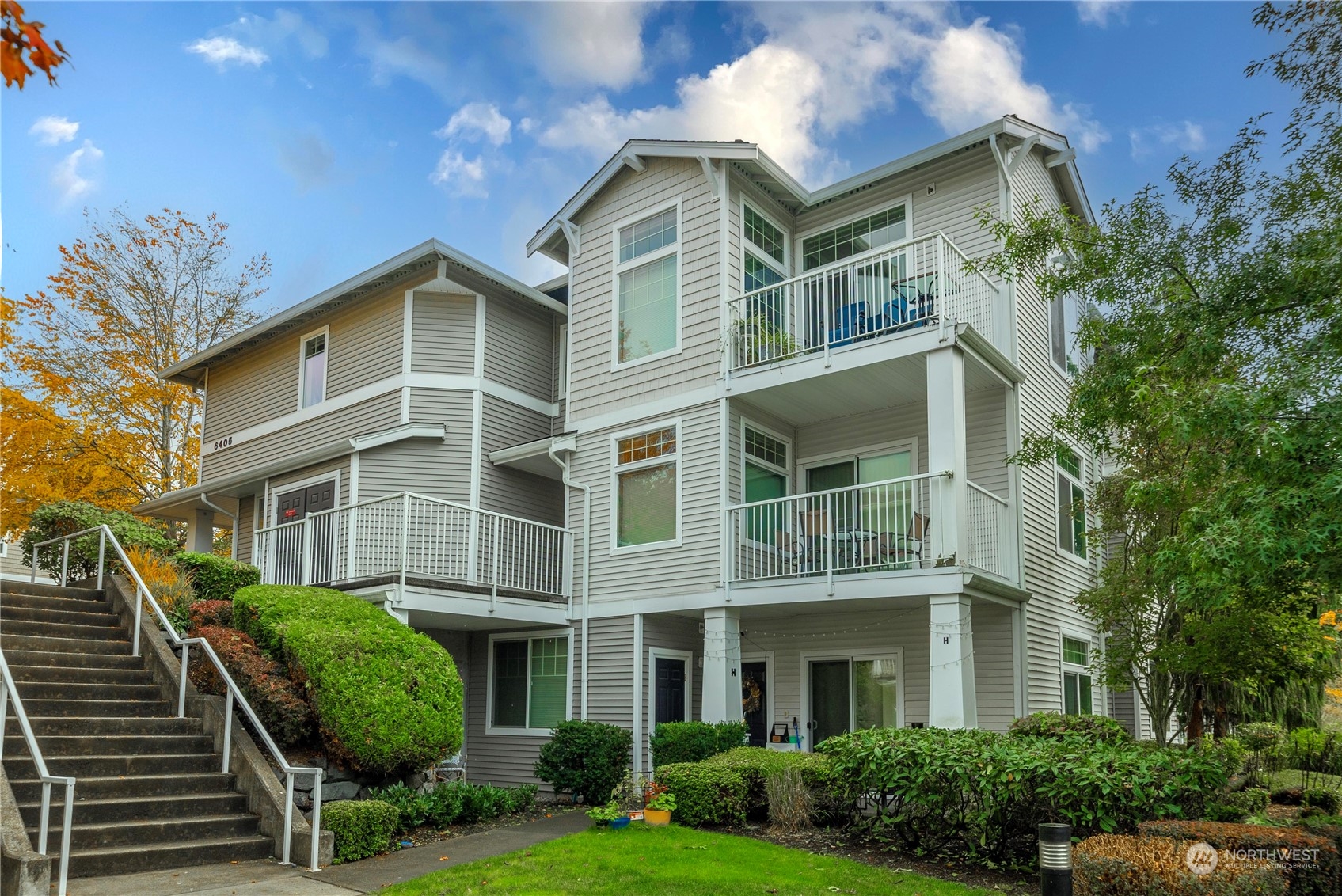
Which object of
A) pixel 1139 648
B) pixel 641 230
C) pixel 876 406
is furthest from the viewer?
pixel 641 230

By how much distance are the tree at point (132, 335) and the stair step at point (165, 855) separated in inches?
763

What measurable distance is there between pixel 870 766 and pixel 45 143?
1499 centimetres

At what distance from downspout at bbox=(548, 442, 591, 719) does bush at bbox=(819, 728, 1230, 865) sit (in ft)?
18.9

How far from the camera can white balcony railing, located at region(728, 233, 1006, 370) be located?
41.5ft

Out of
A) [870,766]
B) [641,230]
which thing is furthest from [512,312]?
[870,766]

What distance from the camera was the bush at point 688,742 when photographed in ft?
40.7

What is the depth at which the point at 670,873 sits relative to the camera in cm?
821

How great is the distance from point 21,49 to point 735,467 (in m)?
11.4

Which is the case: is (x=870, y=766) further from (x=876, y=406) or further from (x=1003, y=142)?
(x=1003, y=142)

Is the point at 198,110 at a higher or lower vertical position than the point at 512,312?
higher

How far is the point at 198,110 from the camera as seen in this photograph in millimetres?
15273

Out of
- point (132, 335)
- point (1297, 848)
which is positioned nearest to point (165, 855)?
point (1297, 848)

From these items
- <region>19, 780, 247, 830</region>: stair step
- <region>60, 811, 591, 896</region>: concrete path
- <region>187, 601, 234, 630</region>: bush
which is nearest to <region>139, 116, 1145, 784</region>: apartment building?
<region>187, 601, 234, 630</region>: bush

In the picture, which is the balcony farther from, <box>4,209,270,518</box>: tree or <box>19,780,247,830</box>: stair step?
<box>4,209,270,518</box>: tree
